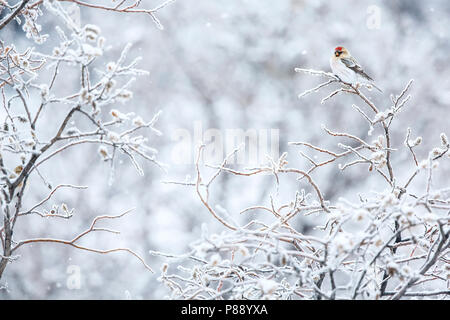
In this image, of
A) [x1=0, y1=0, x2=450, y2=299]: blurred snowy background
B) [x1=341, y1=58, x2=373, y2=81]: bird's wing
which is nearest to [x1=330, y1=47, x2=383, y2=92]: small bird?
[x1=341, y1=58, x2=373, y2=81]: bird's wing

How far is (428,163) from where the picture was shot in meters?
0.76

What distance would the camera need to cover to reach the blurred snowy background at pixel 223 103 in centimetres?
383

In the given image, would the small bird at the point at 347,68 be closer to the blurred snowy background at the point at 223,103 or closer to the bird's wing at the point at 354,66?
the bird's wing at the point at 354,66

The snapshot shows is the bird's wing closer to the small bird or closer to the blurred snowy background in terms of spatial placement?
the small bird

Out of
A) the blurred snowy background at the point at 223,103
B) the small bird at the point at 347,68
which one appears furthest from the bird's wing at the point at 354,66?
the blurred snowy background at the point at 223,103

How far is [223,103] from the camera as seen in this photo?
4273mm

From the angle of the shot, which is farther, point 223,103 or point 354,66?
point 223,103

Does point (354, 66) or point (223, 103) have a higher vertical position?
point (223, 103)

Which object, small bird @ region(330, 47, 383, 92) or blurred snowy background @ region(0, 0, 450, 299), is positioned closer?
small bird @ region(330, 47, 383, 92)

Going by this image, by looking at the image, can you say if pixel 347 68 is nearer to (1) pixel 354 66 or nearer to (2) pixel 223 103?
(1) pixel 354 66

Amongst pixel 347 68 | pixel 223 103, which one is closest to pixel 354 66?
pixel 347 68

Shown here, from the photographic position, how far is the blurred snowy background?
3.83 metres
